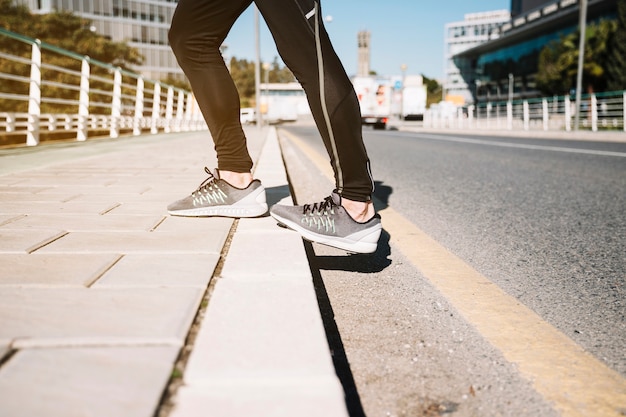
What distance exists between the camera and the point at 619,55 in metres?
35.9

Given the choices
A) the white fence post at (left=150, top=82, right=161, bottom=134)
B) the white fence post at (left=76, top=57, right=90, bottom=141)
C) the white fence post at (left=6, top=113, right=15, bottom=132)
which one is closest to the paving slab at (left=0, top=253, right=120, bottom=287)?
the white fence post at (left=6, top=113, right=15, bottom=132)

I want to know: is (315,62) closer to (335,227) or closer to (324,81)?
(324,81)

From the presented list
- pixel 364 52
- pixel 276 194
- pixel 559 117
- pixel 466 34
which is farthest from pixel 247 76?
pixel 276 194

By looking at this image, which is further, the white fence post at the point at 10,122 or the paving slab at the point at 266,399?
the white fence post at the point at 10,122

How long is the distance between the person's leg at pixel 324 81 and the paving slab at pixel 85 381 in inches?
41.9

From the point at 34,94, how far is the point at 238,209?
5.57 m

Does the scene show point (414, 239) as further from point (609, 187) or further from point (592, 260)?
point (609, 187)

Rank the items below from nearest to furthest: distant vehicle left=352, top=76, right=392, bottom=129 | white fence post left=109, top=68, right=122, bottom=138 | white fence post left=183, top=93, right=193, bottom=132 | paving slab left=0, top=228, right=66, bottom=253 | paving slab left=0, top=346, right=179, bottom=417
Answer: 1. paving slab left=0, top=346, right=179, bottom=417
2. paving slab left=0, top=228, right=66, bottom=253
3. white fence post left=109, top=68, right=122, bottom=138
4. white fence post left=183, top=93, right=193, bottom=132
5. distant vehicle left=352, top=76, right=392, bottom=129

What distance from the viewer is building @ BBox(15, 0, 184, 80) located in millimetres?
56938

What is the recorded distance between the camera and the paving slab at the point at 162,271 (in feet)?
4.81

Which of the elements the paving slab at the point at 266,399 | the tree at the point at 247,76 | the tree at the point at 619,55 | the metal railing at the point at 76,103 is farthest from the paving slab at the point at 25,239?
the tree at the point at 247,76

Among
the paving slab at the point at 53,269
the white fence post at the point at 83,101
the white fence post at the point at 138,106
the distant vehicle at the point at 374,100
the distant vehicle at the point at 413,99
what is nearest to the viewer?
the paving slab at the point at 53,269

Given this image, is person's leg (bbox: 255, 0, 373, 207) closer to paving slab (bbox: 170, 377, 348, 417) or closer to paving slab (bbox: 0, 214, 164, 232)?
paving slab (bbox: 0, 214, 164, 232)

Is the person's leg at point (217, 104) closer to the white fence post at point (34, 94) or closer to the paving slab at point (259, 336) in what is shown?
the paving slab at point (259, 336)
